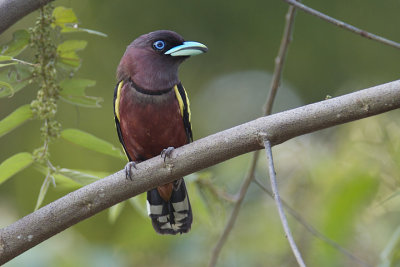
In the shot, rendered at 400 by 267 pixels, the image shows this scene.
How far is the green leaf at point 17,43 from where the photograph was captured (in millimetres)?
3523

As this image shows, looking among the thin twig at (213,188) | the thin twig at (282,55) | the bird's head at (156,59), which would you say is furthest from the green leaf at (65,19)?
the thin twig at (213,188)

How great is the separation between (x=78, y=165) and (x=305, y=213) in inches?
137

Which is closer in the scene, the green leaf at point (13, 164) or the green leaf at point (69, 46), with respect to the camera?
the green leaf at point (13, 164)

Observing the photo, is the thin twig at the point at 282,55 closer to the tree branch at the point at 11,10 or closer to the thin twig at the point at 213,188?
the thin twig at the point at 213,188

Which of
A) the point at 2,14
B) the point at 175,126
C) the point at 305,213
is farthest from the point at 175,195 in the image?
the point at 2,14

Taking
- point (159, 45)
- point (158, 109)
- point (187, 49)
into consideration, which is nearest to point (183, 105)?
point (158, 109)

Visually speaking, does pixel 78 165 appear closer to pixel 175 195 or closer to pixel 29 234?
pixel 175 195

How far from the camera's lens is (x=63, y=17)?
3611mm

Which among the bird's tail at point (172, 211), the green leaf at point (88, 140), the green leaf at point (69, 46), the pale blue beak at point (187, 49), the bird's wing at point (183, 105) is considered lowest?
the bird's tail at point (172, 211)

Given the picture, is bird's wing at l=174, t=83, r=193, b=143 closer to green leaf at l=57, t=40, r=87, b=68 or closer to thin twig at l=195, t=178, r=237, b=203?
thin twig at l=195, t=178, r=237, b=203

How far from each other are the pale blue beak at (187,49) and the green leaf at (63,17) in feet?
2.99

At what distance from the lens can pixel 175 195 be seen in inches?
189

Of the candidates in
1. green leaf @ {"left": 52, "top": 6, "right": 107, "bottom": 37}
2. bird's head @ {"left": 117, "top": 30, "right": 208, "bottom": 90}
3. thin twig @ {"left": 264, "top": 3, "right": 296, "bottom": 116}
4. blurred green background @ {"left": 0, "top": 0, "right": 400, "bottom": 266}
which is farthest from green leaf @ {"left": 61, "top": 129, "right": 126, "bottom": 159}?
thin twig @ {"left": 264, "top": 3, "right": 296, "bottom": 116}

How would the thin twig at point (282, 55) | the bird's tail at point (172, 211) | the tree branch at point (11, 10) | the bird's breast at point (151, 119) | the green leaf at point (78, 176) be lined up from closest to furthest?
1. the tree branch at point (11, 10)
2. the green leaf at point (78, 176)
3. the thin twig at point (282, 55)
4. the bird's breast at point (151, 119)
5. the bird's tail at point (172, 211)
